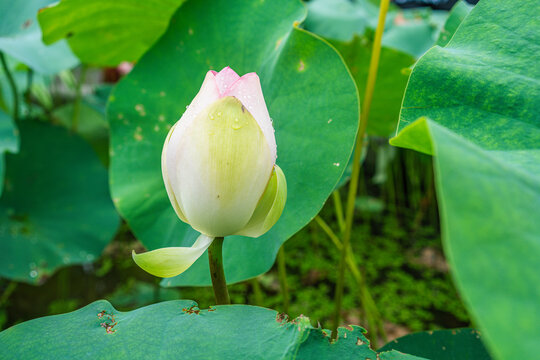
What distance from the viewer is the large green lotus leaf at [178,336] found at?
0.92 ft

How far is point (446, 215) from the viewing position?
0.18 m

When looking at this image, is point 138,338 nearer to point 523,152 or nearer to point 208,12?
point 523,152

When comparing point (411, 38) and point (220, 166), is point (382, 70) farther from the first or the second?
point (220, 166)

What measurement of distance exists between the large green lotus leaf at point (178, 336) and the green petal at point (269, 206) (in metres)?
0.07

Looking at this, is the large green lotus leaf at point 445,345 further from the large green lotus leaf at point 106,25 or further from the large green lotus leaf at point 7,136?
the large green lotus leaf at point 7,136

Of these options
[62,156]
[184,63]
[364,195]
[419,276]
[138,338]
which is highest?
[184,63]

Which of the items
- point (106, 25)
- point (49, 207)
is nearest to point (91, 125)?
point (49, 207)

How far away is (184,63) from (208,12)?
82mm

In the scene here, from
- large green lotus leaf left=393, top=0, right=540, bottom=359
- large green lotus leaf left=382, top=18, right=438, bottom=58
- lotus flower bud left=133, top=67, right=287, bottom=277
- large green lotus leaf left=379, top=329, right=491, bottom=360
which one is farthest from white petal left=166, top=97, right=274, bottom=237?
large green lotus leaf left=382, top=18, right=438, bottom=58

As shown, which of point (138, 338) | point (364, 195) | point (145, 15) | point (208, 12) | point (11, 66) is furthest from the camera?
point (364, 195)

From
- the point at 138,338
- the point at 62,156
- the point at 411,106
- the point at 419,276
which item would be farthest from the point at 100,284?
the point at 411,106

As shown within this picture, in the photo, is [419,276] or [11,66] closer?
[11,66]

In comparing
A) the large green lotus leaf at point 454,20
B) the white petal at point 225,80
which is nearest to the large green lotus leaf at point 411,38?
the large green lotus leaf at point 454,20

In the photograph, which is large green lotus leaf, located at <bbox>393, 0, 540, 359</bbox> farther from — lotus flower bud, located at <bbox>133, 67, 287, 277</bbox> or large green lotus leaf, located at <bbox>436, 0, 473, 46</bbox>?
large green lotus leaf, located at <bbox>436, 0, 473, 46</bbox>
